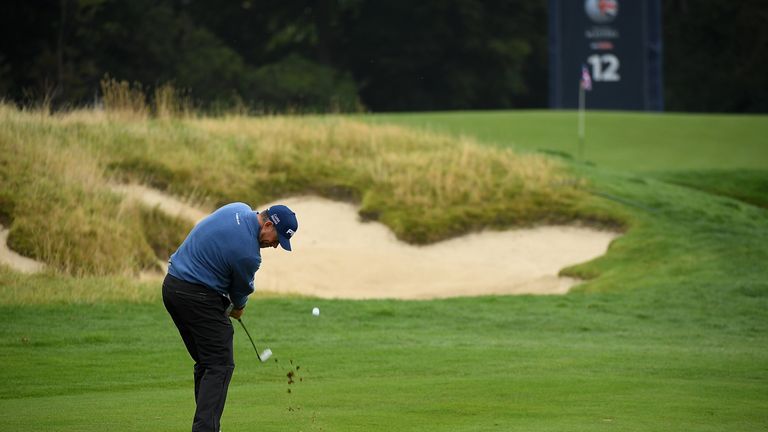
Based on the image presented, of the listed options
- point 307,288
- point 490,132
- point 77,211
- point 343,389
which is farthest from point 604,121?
point 343,389

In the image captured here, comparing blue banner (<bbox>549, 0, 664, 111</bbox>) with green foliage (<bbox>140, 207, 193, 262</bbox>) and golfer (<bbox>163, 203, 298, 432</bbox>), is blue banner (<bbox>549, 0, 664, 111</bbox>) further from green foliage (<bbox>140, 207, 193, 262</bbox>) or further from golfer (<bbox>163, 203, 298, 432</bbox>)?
golfer (<bbox>163, 203, 298, 432</bbox>)

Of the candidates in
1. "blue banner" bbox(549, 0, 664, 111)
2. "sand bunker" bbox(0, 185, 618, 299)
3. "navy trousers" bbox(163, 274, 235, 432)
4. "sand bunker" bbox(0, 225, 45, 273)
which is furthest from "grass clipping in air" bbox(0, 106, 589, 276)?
"blue banner" bbox(549, 0, 664, 111)

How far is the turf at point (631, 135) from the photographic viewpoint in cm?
3341

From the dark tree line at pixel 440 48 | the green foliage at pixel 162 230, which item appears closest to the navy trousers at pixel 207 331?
the green foliage at pixel 162 230

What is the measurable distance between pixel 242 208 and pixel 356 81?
57640mm

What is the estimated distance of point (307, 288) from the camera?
73.6 feet

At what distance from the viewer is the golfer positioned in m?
8.52

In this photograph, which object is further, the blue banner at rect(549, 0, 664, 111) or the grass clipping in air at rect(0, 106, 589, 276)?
the blue banner at rect(549, 0, 664, 111)

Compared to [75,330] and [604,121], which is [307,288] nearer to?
[75,330]

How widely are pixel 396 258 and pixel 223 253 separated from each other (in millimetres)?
15613

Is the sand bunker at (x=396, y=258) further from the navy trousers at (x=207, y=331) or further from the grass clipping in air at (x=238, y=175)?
the navy trousers at (x=207, y=331)

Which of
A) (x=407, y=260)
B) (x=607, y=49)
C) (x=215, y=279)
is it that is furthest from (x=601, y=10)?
(x=215, y=279)

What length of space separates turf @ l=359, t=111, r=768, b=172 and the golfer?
76.6 feet

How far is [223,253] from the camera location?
28.0 feet
